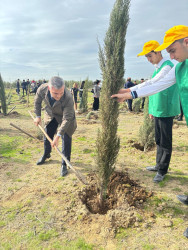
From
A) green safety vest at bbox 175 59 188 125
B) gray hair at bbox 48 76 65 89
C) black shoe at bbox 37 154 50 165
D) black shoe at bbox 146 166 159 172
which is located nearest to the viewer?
green safety vest at bbox 175 59 188 125

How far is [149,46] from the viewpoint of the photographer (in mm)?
3129

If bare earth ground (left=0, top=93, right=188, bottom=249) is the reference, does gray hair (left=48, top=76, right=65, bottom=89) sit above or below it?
above

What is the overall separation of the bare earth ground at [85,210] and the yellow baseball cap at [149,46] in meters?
2.52

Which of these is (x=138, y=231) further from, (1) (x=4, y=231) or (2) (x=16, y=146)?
(2) (x=16, y=146)

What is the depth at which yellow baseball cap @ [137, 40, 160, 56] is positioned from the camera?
10.1ft

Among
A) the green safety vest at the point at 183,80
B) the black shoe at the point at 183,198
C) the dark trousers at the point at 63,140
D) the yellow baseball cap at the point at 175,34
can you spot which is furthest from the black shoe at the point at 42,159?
the yellow baseball cap at the point at 175,34

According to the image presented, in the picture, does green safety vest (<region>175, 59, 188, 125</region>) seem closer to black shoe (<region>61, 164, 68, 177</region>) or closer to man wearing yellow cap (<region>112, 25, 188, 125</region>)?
man wearing yellow cap (<region>112, 25, 188, 125</region>)

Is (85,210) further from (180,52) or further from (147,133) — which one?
(147,133)

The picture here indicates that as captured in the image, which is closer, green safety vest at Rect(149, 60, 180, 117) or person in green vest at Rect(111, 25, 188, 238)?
person in green vest at Rect(111, 25, 188, 238)

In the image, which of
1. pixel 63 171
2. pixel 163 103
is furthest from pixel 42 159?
pixel 163 103

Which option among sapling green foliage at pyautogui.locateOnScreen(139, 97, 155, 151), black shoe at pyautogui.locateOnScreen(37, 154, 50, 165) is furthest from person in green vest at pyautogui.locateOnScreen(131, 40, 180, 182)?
black shoe at pyautogui.locateOnScreen(37, 154, 50, 165)

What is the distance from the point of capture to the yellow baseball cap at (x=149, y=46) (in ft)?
10.1

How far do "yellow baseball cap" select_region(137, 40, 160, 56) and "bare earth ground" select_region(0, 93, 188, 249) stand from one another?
2.52 m

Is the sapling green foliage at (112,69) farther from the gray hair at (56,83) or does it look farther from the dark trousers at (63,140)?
the dark trousers at (63,140)
